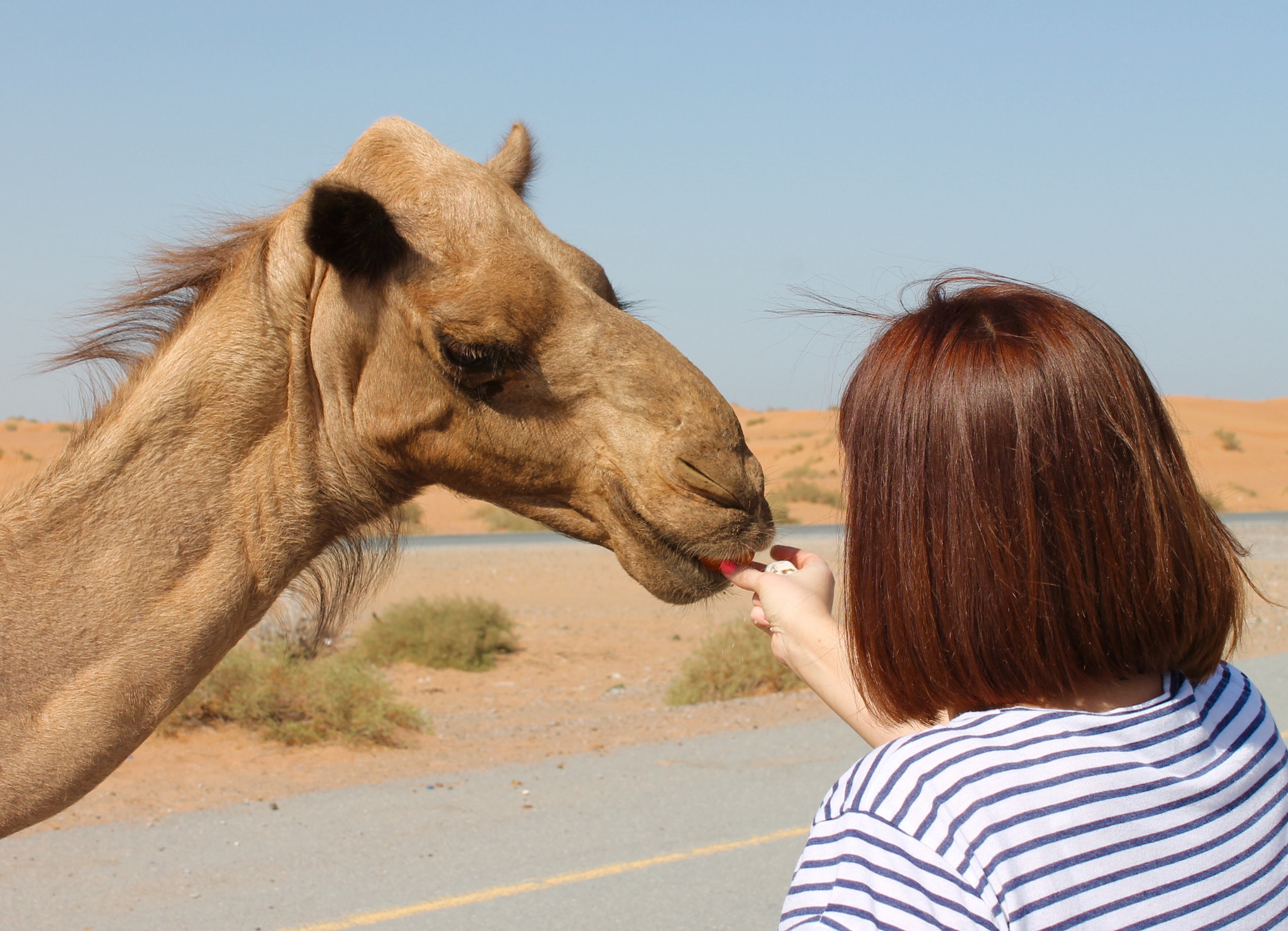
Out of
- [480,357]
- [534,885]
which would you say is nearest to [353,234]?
[480,357]

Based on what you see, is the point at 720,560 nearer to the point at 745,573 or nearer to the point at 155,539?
the point at 745,573

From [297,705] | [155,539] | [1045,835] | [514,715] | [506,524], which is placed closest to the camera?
[1045,835]

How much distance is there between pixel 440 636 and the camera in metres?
14.0

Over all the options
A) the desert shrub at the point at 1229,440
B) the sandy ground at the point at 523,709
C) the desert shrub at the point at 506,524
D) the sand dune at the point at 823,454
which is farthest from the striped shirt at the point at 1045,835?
the desert shrub at the point at 1229,440

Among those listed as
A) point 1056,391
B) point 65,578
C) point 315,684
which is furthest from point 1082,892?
point 315,684

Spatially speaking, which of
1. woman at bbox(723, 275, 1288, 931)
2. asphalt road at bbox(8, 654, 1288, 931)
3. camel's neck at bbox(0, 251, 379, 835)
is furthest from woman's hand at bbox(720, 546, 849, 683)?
asphalt road at bbox(8, 654, 1288, 931)

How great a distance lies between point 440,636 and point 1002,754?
43.3 feet

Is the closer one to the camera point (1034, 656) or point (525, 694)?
point (1034, 656)

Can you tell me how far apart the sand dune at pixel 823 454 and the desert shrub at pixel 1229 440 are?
0.16 ft

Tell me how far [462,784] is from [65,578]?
563 centimetres

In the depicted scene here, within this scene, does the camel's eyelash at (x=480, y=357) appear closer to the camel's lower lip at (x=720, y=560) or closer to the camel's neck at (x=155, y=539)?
the camel's neck at (x=155, y=539)

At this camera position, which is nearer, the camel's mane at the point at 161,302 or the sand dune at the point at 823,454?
the camel's mane at the point at 161,302

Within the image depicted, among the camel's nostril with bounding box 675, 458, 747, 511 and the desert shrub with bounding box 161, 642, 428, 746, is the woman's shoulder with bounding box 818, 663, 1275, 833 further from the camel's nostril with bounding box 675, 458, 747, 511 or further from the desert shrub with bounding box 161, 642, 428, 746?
the desert shrub with bounding box 161, 642, 428, 746

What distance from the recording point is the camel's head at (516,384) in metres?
2.54
